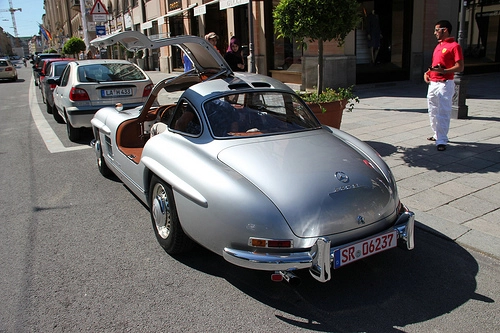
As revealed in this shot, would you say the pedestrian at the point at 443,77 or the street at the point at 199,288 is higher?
the pedestrian at the point at 443,77

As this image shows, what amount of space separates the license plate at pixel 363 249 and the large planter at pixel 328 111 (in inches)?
139

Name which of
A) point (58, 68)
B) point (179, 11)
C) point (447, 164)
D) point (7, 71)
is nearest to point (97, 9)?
point (58, 68)

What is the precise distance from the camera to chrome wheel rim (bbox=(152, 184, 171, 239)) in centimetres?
367

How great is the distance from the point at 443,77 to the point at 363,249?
4472mm

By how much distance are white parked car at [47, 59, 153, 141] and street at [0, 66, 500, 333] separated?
13.0 feet

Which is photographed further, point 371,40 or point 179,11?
point 179,11

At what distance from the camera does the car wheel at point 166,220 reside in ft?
11.5

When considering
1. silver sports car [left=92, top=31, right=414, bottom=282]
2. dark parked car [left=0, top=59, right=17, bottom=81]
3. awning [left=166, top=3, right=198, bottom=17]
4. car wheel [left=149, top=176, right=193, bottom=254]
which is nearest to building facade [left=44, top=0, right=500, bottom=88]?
awning [left=166, top=3, right=198, bottom=17]

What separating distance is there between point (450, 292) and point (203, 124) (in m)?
2.34

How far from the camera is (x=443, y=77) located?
251 inches

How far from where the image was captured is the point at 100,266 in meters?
3.59

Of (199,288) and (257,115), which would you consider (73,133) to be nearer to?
(257,115)

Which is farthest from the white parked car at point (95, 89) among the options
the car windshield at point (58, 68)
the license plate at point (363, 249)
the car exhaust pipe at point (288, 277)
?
the license plate at point (363, 249)

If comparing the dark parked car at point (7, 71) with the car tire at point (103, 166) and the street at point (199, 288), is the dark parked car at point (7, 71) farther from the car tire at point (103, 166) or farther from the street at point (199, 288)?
the street at point (199, 288)
